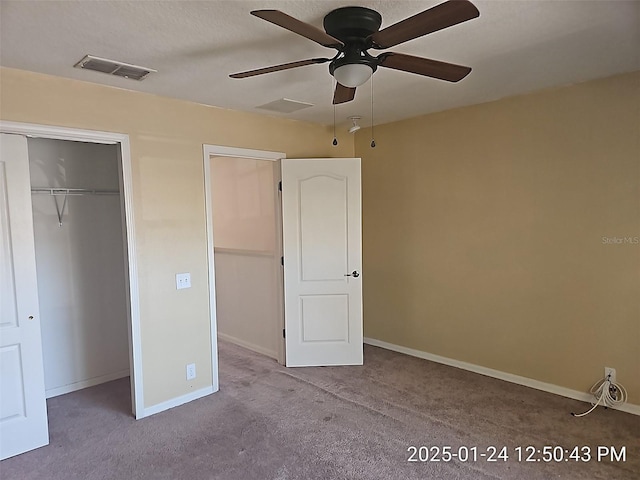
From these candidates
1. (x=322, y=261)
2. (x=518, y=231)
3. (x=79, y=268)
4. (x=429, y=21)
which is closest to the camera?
(x=429, y=21)

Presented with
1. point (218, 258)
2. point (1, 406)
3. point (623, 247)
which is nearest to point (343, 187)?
point (218, 258)

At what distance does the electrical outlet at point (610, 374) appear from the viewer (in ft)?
10.2

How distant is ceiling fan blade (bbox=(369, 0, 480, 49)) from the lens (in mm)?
1476

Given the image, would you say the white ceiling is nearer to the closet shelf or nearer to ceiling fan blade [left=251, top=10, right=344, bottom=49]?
ceiling fan blade [left=251, top=10, right=344, bottom=49]

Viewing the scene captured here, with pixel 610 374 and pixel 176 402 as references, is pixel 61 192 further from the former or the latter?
pixel 610 374

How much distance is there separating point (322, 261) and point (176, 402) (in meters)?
1.81

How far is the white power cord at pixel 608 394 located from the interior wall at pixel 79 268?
407 cm

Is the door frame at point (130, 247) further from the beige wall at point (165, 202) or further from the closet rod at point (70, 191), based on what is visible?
the closet rod at point (70, 191)

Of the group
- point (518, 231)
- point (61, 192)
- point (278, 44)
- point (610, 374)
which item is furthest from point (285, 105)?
point (610, 374)

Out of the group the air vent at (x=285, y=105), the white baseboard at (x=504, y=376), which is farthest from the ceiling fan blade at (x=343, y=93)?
the white baseboard at (x=504, y=376)

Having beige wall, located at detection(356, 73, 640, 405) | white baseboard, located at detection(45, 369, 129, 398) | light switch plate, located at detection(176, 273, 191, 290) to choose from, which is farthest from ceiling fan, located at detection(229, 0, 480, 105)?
white baseboard, located at detection(45, 369, 129, 398)

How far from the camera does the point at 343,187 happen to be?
161 inches

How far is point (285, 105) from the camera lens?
11.7 ft

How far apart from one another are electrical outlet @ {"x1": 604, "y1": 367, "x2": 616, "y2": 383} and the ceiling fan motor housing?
9.50ft
